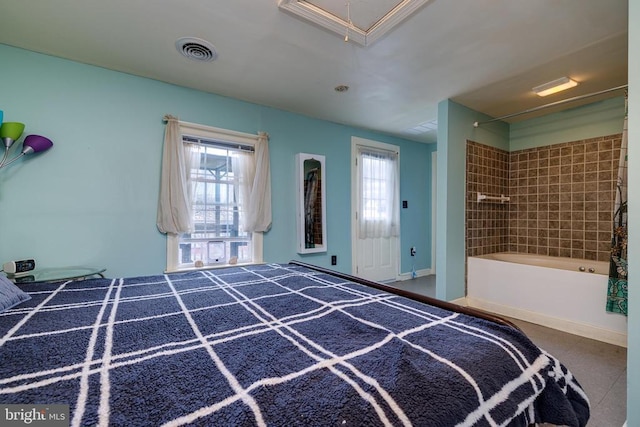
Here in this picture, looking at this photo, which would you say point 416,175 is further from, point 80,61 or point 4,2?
point 4,2

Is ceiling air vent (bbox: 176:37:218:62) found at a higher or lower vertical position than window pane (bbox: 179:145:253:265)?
higher

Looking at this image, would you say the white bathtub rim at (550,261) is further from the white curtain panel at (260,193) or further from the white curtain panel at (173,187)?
the white curtain panel at (173,187)

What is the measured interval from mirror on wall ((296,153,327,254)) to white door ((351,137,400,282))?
0.57m

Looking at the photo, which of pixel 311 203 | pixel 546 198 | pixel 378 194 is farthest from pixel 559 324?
pixel 311 203

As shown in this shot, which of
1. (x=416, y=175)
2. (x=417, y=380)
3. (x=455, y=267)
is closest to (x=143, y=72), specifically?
(x=417, y=380)

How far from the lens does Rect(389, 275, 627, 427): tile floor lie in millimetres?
1576

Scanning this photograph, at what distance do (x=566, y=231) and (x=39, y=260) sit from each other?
538 cm

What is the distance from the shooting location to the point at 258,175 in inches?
121

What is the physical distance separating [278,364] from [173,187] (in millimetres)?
2340

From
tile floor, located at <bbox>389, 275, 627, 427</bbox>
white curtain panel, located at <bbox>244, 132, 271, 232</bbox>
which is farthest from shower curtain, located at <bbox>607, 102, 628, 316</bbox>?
white curtain panel, located at <bbox>244, 132, 271, 232</bbox>

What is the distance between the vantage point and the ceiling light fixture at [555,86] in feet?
8.67

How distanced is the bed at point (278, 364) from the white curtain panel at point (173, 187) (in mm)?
1245

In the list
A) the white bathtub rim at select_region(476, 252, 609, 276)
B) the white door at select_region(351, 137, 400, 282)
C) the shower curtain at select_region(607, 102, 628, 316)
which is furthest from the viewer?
the white door at select_region(351, 137, 400, 282)

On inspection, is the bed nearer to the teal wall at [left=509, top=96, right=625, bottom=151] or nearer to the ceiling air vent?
the ceiling air vent
